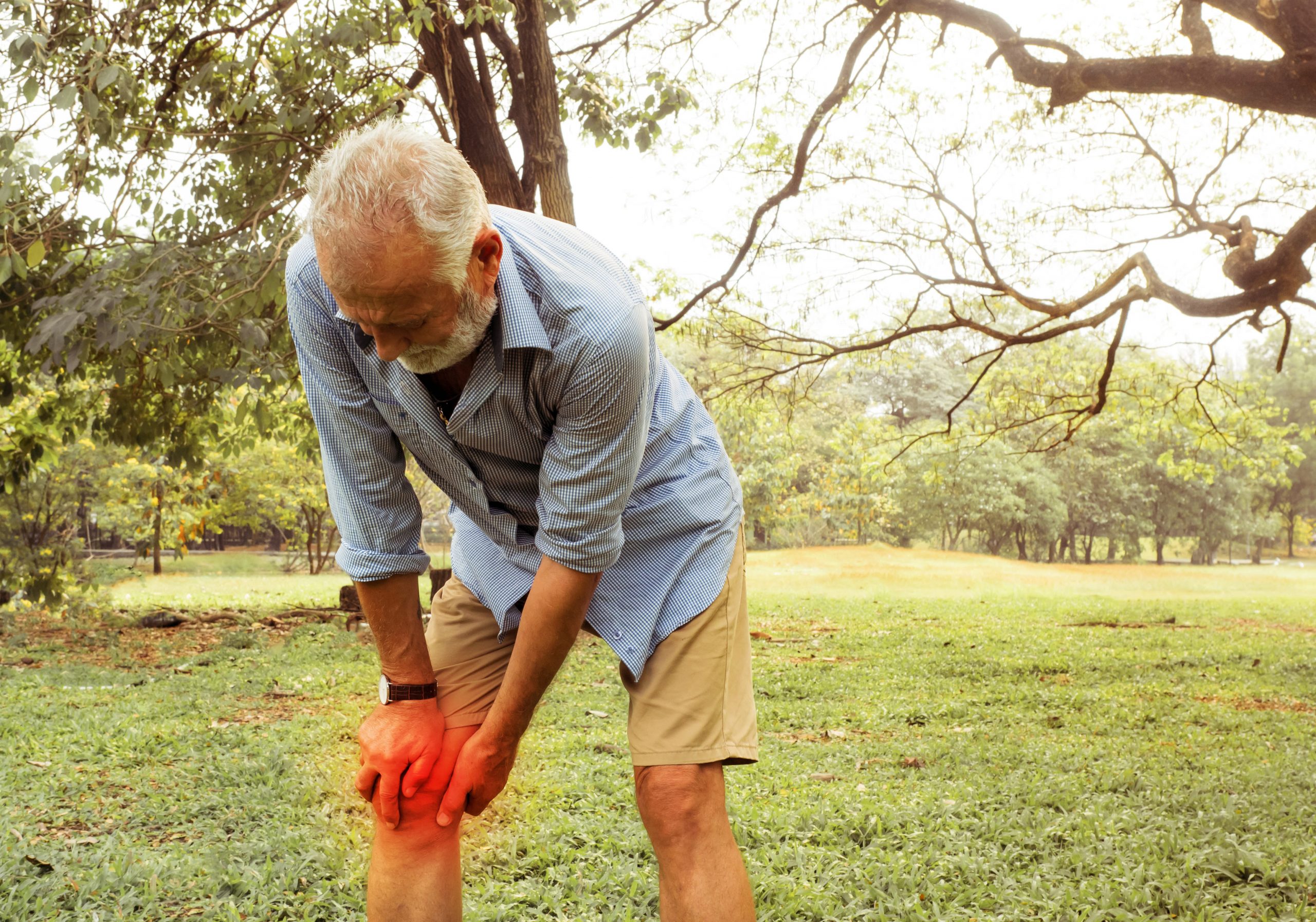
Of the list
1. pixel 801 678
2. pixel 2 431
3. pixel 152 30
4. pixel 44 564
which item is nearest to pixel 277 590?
pixel 44 564

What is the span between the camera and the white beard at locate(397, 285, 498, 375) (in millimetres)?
1576

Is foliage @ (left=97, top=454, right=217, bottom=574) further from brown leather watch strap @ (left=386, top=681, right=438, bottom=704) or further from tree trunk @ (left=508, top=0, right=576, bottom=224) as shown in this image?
brown leather watch strap @ (left=386, top=681, right=438, bottom=704)

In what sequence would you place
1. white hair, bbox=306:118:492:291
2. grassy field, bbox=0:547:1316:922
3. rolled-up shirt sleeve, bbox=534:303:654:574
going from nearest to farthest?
white hair, bbox=306:118:492:291 < rolled-up shirt sleeve, bbox=534:303:654:574 < grassy field, bbox=0:547:1316:922

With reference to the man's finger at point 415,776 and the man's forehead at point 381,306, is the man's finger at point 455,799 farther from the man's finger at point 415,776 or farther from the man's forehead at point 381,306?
the man's forehead at point 381,306

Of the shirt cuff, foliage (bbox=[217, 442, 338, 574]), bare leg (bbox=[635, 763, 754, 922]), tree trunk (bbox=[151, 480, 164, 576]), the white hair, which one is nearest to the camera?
the white hair

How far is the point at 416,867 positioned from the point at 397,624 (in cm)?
46

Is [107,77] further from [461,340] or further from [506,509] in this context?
[461,340]

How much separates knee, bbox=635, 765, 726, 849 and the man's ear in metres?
0.93

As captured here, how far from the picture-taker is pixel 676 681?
191 cm

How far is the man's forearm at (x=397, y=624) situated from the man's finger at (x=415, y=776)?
0.50 ft

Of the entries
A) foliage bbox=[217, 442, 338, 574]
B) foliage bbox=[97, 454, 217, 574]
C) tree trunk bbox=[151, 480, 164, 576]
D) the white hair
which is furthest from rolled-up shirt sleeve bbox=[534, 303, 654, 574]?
foliage bbox=[217, 442, 338, 574]

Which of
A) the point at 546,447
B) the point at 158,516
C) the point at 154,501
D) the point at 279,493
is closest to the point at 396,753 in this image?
the point at 546,447

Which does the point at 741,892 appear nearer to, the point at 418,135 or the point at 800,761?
the point at 418,135

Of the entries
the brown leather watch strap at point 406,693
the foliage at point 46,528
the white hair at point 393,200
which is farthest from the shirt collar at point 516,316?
the foliage at point 46,528
